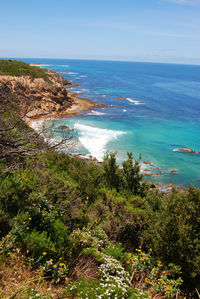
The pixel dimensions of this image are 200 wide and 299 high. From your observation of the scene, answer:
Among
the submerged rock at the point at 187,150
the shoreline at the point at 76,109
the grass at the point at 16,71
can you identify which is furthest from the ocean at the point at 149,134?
the grass at the point at 16,71

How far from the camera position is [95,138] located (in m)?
33.0

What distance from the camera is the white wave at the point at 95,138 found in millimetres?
28966

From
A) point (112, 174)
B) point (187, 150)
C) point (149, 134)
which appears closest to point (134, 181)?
point (112, 174)

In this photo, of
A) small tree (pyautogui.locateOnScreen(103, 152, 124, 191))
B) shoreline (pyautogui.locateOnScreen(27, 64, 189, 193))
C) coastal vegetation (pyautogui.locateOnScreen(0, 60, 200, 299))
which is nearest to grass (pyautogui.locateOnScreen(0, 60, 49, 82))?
shoreline (pyautogui.locateOnScreen(27, 64, 189, 193))

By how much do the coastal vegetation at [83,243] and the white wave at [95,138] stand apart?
63.1 feet

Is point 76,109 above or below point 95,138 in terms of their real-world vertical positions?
above

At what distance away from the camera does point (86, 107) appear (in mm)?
49750

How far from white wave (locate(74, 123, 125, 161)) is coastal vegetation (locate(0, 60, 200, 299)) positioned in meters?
19.2

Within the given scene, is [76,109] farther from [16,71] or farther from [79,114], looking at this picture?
[16,71]

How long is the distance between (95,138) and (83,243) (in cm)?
2777

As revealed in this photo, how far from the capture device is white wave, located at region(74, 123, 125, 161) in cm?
2897

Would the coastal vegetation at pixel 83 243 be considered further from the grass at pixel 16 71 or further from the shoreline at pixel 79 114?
the grass at pixel 16 71

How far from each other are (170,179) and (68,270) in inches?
827

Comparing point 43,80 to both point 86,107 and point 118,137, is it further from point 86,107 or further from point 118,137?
point 118,137
